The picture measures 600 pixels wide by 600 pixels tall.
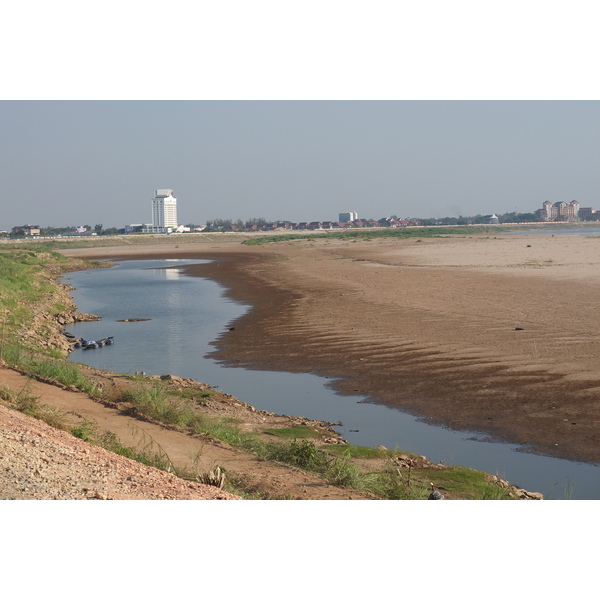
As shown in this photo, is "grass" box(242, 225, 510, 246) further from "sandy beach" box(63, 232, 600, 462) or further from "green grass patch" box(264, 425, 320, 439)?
"green grass patch" box(264, 425, 320, 439)

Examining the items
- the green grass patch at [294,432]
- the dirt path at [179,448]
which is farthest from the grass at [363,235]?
the green grass patch at [294,432]

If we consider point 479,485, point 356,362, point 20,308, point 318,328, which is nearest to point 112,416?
point 479,485

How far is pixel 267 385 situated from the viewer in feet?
50.2

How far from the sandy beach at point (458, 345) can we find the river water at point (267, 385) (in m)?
0.42

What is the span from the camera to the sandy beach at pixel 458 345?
12.0 metres

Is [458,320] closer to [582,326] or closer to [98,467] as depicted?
[582,326]

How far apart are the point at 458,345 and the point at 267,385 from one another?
15.8 ft

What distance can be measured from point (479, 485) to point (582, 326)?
10.8 meters

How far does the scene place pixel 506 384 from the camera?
44.5 ft

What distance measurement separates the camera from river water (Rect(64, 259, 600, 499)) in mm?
9734

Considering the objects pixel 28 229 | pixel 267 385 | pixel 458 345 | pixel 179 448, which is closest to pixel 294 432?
pixel 179 448

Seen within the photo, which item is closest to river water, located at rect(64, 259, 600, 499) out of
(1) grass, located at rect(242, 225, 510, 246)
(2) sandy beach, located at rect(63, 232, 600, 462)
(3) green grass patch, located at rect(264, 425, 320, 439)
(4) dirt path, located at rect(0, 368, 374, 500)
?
(2) sandy beach, located at rect(63, 232, 600, 462)

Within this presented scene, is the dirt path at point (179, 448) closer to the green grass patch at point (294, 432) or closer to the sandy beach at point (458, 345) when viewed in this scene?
the green grass patch at point (294, 432)

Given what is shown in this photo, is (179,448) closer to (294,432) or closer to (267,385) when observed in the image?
(294,432)
